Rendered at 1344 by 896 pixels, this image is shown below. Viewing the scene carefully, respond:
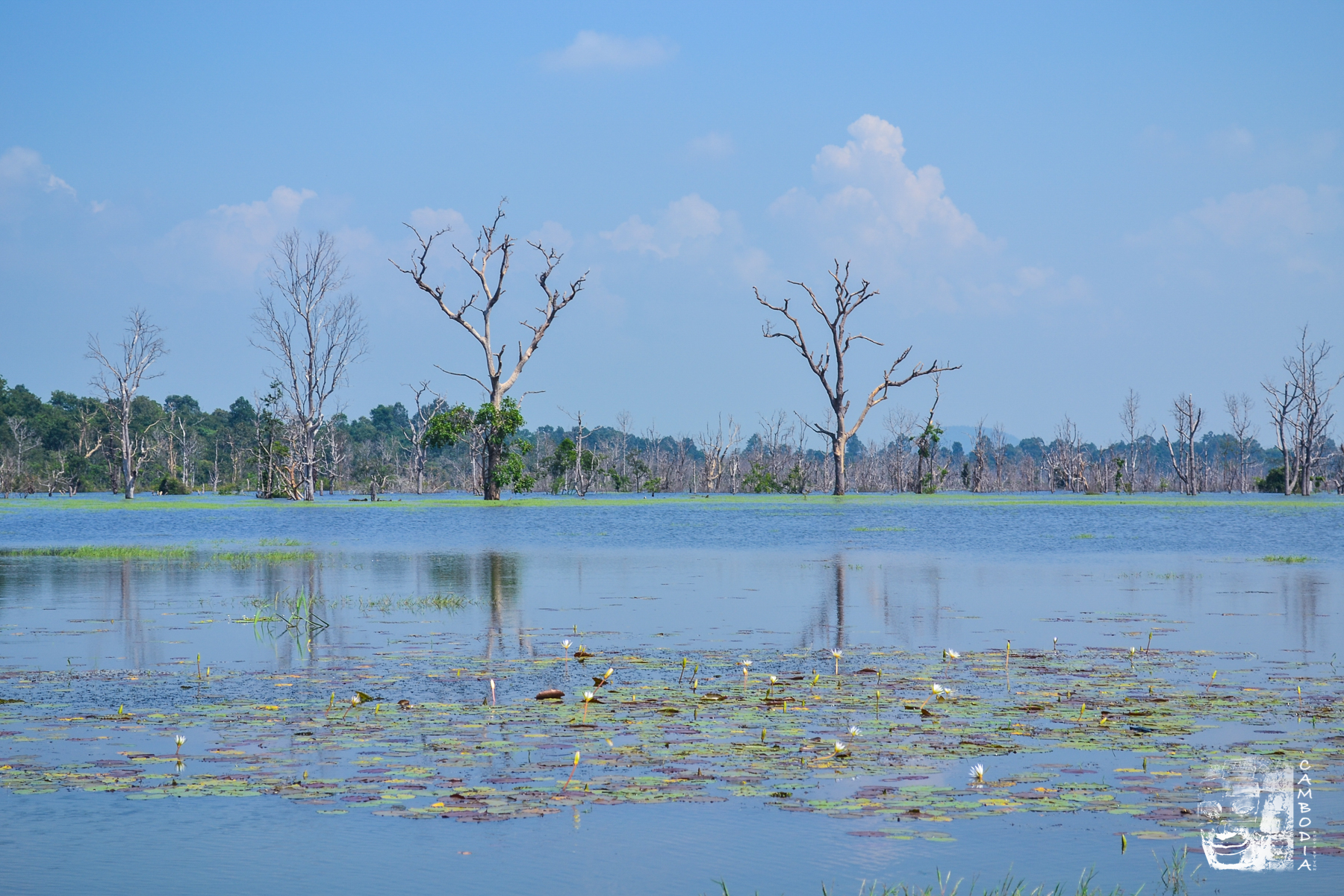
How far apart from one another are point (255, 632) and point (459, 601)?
3973mm

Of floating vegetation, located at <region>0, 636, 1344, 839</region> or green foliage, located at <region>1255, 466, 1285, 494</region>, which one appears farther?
green foliage, located at <region>1255, 466, 1285, 494</region>

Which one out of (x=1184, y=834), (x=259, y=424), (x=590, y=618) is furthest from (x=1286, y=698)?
(x=259, y=424)

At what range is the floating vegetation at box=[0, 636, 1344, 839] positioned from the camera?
6.50 meters

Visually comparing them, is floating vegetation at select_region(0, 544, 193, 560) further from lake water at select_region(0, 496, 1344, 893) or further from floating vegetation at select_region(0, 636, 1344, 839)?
floating vegetation at select_region(0, 636, 1344, 839)

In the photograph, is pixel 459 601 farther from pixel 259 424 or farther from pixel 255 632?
pixel 259 424

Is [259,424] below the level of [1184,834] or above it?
above

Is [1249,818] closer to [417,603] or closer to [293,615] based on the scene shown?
[293,615]

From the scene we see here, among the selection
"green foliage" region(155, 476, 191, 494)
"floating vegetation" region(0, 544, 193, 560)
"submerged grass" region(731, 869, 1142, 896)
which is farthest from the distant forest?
"submerged grass" region(731, 869, 1142, 896)

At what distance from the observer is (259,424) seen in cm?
8506

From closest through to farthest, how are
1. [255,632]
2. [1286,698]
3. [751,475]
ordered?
[1286,698], [255,632], [751,475]
